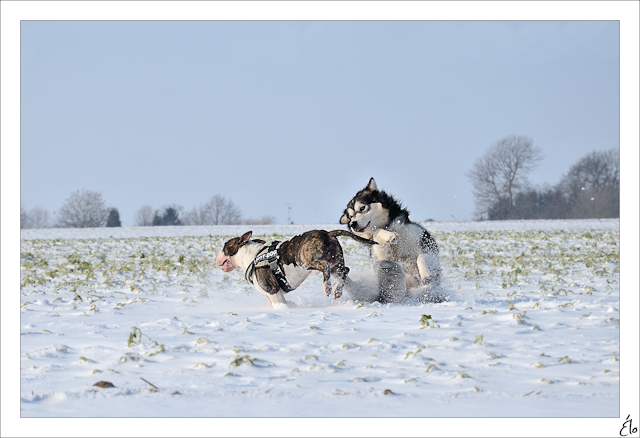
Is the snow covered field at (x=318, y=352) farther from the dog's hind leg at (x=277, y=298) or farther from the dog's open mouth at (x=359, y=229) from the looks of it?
the dog's open mouth at (x=359, y=229)

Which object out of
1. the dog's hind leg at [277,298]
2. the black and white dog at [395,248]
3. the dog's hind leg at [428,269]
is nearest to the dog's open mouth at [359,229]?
the black and white dog at [395,248]

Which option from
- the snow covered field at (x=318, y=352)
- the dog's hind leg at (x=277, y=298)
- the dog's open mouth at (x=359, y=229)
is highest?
the dog's open mouth at (x=359, y=229)

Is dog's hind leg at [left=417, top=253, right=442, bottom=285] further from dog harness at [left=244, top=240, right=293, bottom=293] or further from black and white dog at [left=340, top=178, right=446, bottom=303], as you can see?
dog harness at [left=244, top=240, right=293, bottom=293]

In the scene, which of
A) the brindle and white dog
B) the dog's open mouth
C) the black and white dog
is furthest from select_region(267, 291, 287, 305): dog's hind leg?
the dog's open mouth

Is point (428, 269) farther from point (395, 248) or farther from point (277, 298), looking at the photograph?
point (277, 298)

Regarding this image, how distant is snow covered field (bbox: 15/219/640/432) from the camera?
363cm

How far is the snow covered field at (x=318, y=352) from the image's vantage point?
363 cm

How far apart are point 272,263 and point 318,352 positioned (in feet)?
6.58

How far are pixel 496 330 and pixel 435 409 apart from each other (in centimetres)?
219

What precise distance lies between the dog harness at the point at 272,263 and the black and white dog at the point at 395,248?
2.77 ft

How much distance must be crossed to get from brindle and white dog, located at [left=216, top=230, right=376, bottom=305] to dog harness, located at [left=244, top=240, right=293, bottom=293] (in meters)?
0.03

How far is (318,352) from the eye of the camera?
15.4 ft

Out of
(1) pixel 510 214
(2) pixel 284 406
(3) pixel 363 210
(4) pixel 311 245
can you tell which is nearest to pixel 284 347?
(2) pixel 284 406

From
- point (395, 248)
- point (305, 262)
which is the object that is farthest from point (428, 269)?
point (305, 262)
